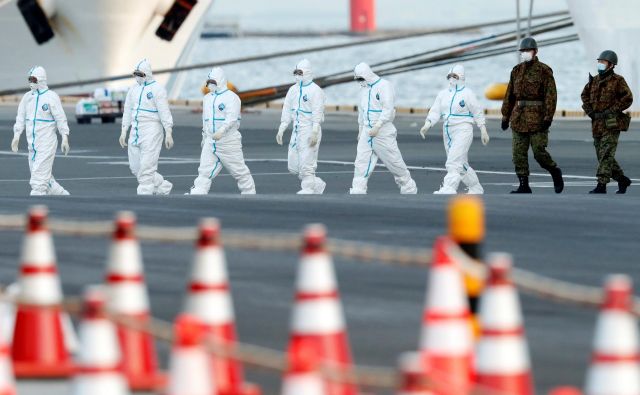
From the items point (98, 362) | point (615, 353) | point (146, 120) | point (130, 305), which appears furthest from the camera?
point (146, 120)

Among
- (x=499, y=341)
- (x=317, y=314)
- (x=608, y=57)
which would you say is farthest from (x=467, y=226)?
(x=608, y=57)

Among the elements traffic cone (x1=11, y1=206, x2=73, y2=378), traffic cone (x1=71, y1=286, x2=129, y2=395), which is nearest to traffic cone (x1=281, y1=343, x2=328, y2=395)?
traffic cone (x1=71, y1=286, x2=129, y2=395)

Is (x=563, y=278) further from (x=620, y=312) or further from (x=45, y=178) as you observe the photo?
(x=45, y=178)

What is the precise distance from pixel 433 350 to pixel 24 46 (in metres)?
59.9

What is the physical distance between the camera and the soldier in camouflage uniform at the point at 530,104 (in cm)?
2305

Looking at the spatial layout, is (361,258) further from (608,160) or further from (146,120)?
(146,120)

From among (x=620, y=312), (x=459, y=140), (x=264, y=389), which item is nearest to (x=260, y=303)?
(x=264, y=389)

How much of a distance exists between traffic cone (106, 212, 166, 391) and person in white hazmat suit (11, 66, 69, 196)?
54.4ft

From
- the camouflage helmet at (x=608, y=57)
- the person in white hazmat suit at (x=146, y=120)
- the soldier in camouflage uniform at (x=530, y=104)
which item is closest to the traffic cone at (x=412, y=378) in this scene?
the camouflage helmet at (x=608, y=57)

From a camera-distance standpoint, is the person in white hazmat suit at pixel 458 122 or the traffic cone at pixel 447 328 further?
the person in white hazmat suit at pixel 458 122

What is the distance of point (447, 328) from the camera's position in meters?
7.93

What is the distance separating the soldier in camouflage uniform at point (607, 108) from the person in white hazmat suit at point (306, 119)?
13.5 ft

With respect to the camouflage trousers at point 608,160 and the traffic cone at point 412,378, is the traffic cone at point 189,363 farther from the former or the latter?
the camouflage trousers at point 608,160

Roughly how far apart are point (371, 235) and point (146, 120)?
9.49 metres
